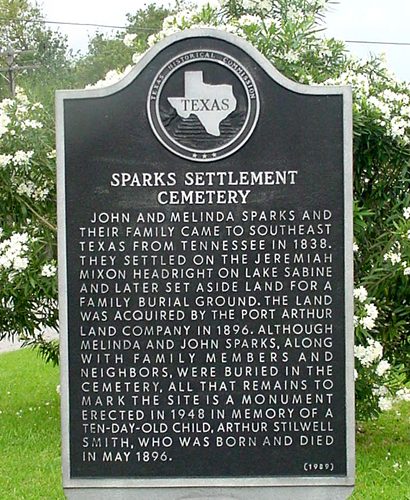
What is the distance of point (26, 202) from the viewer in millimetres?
6980

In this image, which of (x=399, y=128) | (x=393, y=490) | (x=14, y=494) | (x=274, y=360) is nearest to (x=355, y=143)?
(x=399, y=128)

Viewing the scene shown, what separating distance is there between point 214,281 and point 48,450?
373 cm

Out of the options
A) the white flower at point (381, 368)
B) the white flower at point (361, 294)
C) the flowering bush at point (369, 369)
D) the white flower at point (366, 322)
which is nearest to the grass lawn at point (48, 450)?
the flowering bush at point (369, 369)

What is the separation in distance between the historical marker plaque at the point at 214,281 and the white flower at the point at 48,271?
237 centimetres

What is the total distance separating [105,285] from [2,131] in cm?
272

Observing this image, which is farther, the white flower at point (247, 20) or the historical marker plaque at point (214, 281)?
the white flower at point (247, 20)

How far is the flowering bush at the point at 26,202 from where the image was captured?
6.72m

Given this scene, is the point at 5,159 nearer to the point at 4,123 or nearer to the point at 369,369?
the point at 4,123

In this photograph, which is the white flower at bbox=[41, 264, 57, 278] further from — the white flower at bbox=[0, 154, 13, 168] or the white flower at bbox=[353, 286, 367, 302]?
the white flower at bbox=[353, 286, 367, 302]

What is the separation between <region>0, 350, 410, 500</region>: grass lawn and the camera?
645cm

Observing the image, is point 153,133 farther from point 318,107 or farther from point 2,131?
point 2,131

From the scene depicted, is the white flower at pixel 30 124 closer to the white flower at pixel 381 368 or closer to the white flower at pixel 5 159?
the white flower at pixel 5 159

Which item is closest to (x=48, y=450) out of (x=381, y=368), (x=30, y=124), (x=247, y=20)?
(x=30, y=124)

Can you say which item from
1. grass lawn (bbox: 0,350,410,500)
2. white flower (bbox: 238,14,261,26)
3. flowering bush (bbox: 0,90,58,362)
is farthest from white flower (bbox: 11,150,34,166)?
grass lawn (bbox: 0,350,410,500)
